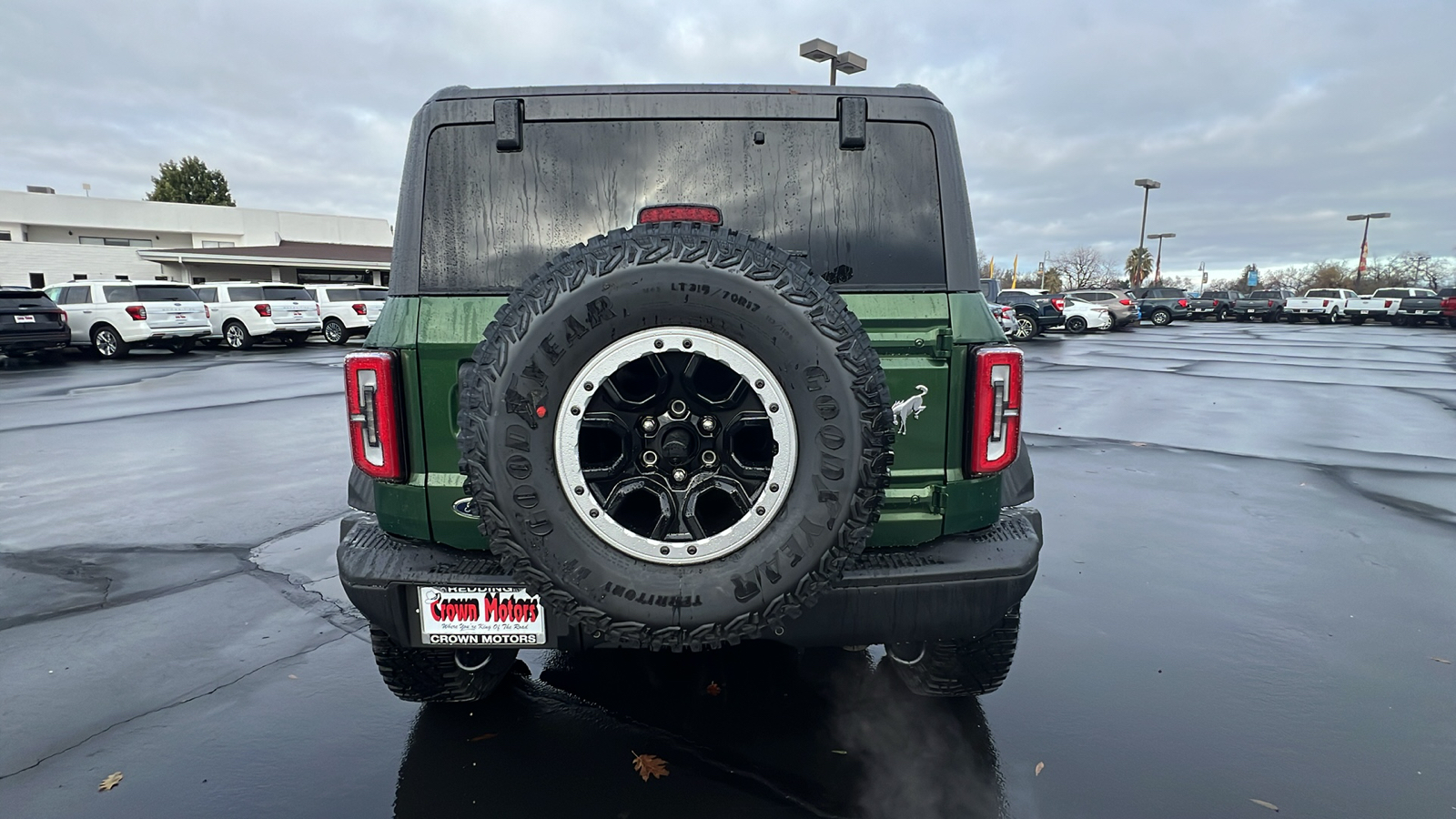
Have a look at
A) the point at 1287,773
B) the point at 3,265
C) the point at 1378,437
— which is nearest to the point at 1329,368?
the point at 1378,437

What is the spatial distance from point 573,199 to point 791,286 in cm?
90

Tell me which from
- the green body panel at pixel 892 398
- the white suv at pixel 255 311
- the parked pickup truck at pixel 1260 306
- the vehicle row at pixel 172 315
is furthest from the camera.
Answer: the parked pickup truck at pixel 1260 306

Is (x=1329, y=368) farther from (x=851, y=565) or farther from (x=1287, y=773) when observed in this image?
(x=851, y=565)

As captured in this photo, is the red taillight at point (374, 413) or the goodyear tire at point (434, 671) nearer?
the red taillight at point (374, 413)

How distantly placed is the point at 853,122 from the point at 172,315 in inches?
847

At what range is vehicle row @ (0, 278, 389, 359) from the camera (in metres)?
16.4

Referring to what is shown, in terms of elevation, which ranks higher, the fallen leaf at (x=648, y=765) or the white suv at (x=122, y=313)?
the white suv at (x=122, y=313)

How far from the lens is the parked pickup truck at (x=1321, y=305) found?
129 feet

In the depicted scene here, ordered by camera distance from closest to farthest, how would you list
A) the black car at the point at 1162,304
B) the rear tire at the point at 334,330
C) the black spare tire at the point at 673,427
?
the black spare tire at the point at 673,427 → the rear tire at the point at 334,330 → the black car at the point at 1162,304

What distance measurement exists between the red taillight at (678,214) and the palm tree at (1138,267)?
7237 cm

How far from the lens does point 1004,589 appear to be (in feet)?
7.92

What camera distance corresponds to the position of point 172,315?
1884 cm

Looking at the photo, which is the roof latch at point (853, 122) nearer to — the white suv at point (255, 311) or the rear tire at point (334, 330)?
the white suv at point (255, 311)

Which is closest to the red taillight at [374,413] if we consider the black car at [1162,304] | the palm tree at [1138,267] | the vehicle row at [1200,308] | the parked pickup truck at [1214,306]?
the vehicle row at [1200,308]
